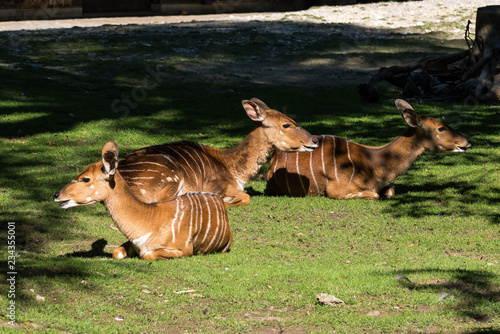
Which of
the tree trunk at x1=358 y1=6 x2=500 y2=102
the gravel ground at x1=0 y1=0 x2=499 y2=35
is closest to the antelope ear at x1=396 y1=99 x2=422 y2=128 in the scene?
the tree trunk at x1=358 y1=6 x2=500 y2=102

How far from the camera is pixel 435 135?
9.12 m

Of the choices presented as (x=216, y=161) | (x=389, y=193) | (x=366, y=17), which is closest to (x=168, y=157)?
(x=216, y=161)

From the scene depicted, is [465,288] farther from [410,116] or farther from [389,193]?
[410,116]

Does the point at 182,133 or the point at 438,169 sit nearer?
the point at 438,169

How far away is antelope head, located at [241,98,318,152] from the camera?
28.6 feet

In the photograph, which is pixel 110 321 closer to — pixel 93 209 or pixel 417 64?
pixel 93 209

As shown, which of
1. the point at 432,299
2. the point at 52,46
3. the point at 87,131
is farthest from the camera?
the point at 52,46

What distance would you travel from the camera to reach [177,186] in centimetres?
838

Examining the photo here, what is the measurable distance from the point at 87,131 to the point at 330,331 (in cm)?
762

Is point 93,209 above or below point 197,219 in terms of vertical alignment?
below

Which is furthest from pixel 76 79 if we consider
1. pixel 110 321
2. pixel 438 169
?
pixel 110 321

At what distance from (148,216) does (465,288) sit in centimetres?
274

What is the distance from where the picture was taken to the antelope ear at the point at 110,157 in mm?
6000

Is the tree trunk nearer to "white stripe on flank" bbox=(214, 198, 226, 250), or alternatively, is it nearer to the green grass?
the green grass
